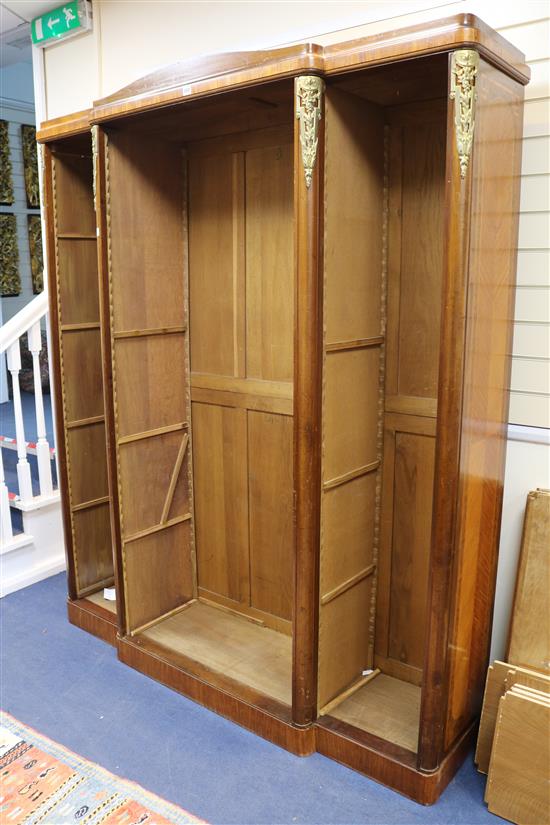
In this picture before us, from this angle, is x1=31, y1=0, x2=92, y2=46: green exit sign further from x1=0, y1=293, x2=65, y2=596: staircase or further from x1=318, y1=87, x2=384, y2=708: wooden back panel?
x1=318, y1=87, x2=384, y2=708: wooden back panel

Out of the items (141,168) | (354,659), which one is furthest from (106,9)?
(354,659)

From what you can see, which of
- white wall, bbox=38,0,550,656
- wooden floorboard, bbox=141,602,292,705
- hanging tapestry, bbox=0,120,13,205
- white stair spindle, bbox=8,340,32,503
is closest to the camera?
white wall, bbox=38,0,550,656

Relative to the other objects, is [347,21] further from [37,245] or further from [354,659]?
[37,245]

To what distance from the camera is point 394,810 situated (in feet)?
7.51

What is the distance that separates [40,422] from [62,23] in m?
2.13

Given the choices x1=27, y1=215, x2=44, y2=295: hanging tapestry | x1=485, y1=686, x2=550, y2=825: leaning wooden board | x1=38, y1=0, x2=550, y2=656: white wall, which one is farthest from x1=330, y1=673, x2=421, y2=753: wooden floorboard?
x1=27, y1=215, x2=44, y2=295: hanging tapestry

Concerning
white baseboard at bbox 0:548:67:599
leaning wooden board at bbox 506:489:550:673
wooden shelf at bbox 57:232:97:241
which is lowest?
white baseboard at bbox 0:548:67:599

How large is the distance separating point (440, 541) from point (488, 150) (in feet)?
3.86

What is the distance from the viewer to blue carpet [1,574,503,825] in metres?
2.30

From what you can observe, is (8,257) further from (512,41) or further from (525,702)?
(525,702)

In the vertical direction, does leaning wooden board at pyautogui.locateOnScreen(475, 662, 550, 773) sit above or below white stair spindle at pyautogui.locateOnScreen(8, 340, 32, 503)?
below

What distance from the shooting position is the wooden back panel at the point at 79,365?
128 inches

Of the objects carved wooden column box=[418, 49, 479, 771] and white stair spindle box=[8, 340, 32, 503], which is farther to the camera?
white stair spindle box=[8, 340, 32, 503]

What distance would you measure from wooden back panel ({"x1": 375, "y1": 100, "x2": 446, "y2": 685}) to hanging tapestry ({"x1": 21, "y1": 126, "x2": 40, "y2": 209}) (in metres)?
5.94
